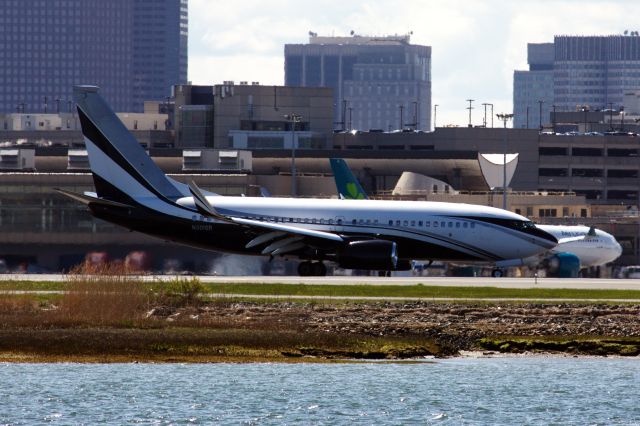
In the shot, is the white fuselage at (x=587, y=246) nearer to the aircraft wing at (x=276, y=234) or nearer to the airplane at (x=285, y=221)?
the airplane at (x=285, y=221)

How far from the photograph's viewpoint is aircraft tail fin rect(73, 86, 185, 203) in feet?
288

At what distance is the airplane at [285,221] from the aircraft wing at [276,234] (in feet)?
0.17

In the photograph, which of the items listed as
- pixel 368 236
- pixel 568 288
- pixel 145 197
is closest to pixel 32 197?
pixel 145 197

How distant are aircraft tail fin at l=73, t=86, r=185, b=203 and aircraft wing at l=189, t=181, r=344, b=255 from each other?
391 centimetres

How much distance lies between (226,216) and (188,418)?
128 feet

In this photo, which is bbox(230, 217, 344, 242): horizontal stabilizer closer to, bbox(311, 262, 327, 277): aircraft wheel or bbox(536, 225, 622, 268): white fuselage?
bbox(311, 262, 327, 277): aircraft wheel

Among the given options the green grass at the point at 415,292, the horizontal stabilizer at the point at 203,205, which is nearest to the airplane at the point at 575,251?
the green grass at the point at 415,292

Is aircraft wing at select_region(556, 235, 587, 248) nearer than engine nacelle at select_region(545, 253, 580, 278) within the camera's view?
No

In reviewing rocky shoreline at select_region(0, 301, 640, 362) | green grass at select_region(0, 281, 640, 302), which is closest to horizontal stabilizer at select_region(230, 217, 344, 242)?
green grass at select_region(0, 281, 640, 302)

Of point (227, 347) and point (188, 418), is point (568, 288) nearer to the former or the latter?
point (227, 347)

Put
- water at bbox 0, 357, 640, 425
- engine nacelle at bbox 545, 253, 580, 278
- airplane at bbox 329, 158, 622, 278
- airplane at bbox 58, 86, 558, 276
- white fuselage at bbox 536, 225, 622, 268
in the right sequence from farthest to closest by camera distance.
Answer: white fuselage at bbox 536, 225, 622, 268, airplane at bbox 329, 158, 622, 278, engine nacelle at bbox 545, 253, 580, 278, airplane at bbox 58, 86, 558, 276, water at bbox 0, 357, 640, 425

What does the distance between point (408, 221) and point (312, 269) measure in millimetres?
6400

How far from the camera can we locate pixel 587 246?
339 ft

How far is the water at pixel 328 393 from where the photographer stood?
158ft
